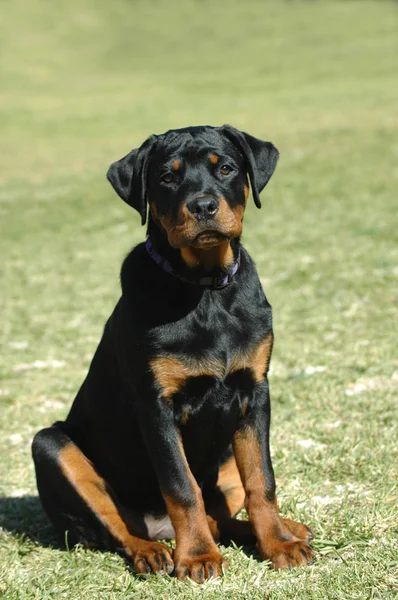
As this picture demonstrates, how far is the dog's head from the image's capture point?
384 cm

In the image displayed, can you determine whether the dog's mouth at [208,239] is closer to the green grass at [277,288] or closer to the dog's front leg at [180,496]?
the dog's front leg at [180,496]

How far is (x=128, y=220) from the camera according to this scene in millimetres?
14828

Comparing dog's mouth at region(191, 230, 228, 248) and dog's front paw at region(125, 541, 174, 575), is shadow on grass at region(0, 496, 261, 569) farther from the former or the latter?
dog's mouth at region(191, 230, 228, 248)

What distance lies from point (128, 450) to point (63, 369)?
3.70 meters

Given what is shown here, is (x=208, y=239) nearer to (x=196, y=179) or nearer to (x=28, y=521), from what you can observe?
(x=196, y=179)

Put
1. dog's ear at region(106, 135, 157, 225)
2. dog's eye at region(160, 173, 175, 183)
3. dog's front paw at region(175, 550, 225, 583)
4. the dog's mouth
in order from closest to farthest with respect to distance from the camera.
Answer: dog's front paw at region(175, 550, 225, 583) → the dog's mouth → dog's eye at region(160, 173, 175, 183) → dog's ear at region(106, 135, 157, 225)

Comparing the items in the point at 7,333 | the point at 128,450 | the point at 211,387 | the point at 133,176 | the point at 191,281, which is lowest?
the point at 7,333

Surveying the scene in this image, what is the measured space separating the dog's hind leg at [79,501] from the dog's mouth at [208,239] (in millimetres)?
1218

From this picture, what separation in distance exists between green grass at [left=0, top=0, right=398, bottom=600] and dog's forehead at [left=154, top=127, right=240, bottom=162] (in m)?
1.82

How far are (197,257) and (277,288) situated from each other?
5937 millimetres

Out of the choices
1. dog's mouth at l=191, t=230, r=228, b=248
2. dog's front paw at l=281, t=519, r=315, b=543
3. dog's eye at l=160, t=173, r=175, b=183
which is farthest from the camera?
dog's eye at l=160, t=173, r=175, b=183

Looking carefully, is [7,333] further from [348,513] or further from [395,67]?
[395,67]

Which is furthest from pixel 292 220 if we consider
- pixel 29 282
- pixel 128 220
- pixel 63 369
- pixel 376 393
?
pixel 376 393

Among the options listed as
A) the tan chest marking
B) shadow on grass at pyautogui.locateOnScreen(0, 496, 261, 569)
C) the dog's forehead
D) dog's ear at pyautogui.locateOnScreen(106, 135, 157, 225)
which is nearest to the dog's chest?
the tan chest marking
